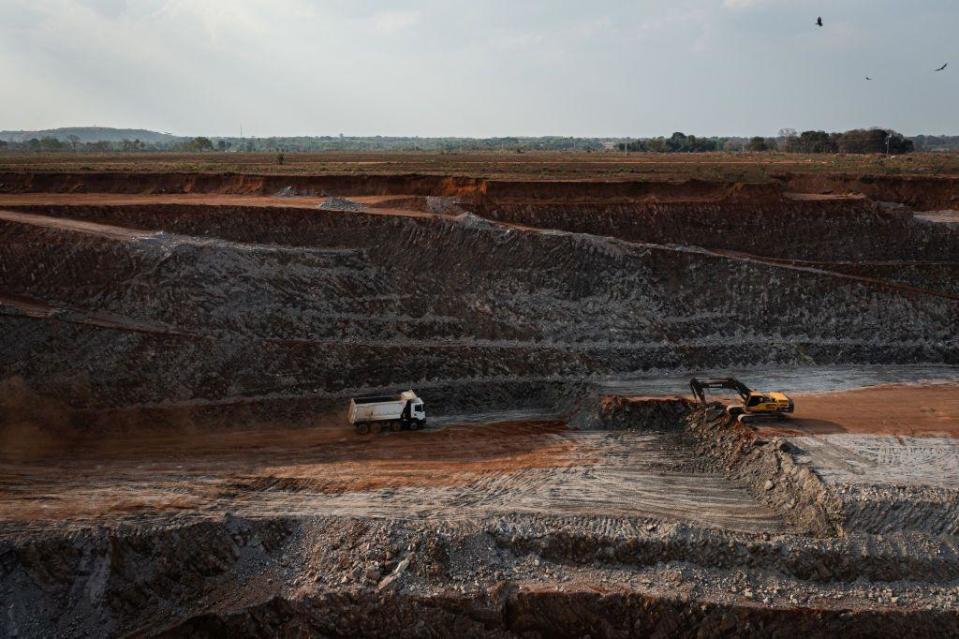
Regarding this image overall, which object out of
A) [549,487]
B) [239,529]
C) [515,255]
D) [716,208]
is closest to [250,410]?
[239,529]

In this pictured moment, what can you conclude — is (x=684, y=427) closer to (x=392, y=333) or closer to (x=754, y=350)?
(x=754, y=350)

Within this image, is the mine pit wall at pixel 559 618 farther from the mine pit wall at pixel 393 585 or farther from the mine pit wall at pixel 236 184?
the mine pit wall at pixel 236 184

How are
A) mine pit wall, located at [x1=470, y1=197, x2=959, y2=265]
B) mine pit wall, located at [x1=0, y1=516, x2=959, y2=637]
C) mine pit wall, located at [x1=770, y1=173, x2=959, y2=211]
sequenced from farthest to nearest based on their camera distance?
mine pit wall, located at [x1=770, y1=173, x2=959, y2=211] → mine pit wall, located at [x1=470, y1=197, x2=959, y2=265] → mine pit wall, located at [x1=0, y1=516, x2=959, y2=637]

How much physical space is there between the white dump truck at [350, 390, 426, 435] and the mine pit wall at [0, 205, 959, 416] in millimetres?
2500

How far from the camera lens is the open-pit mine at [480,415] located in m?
15.9

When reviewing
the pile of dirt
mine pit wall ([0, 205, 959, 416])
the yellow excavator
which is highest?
mine pit wall ([0, 205, 959, 416])

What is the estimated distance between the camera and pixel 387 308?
29.5 meters

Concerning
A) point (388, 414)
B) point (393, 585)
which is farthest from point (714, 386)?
point (393, 585)

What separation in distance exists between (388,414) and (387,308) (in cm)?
651

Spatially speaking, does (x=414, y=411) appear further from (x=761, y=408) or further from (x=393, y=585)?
(x=761, y=408)

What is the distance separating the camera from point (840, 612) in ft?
51.6

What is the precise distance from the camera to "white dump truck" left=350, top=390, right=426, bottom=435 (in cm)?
2380

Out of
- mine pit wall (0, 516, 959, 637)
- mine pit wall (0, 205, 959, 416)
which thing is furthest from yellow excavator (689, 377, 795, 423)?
mine pit wall (0, 516, 959, 637)

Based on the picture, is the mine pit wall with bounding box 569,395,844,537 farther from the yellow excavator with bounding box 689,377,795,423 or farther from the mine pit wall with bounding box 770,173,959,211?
the mine pit wall with bounding box 770,173,959,211
